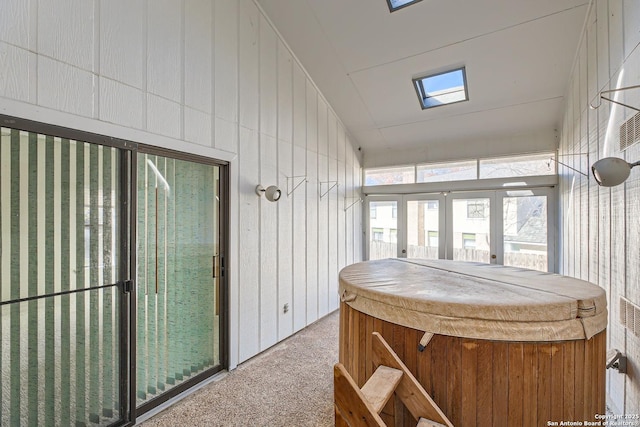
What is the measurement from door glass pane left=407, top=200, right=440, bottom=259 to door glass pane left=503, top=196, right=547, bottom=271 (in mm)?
1077

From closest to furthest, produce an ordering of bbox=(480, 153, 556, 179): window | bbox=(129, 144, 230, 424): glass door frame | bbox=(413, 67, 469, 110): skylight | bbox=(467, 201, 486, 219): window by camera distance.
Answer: bbox=(129, 144, 230, 424): glass door frame
bbox=(413, 67, 469, 110): skylight
bbox=(480, 153, 556, 179): window
bbox=(467, 201, 486, 219): window

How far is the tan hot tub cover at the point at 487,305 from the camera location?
4.46ft

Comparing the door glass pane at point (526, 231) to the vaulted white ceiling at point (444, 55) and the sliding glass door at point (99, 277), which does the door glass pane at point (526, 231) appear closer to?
the vaulted white ceiling at point (444, 55)

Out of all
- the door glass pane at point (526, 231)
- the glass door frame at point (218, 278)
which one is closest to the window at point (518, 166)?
the door glass pane at point (526, 231)

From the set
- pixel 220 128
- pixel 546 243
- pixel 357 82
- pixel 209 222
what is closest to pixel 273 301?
pixel 209 222

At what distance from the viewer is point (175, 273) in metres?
2.56

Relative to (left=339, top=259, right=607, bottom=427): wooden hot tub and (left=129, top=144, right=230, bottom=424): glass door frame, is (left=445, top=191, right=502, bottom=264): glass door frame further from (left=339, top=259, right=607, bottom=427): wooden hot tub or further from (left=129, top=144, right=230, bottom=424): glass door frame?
(left=129, top=144, right=230, bottom=424): glass door frame

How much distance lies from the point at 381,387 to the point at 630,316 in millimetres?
1795

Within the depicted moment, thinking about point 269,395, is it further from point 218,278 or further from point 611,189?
point 611,189

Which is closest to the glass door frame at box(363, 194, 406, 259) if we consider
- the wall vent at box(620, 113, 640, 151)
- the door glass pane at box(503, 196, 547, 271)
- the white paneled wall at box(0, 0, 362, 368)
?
the white paneled wall at box(0, 0, 362, 368)

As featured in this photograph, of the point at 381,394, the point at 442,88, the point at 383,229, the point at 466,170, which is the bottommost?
the point at 381,394

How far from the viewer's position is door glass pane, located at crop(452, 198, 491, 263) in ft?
15.9

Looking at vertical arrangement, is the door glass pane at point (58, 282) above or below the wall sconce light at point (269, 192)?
below

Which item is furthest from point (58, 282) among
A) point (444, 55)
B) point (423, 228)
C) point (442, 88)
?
point (423, 228)
